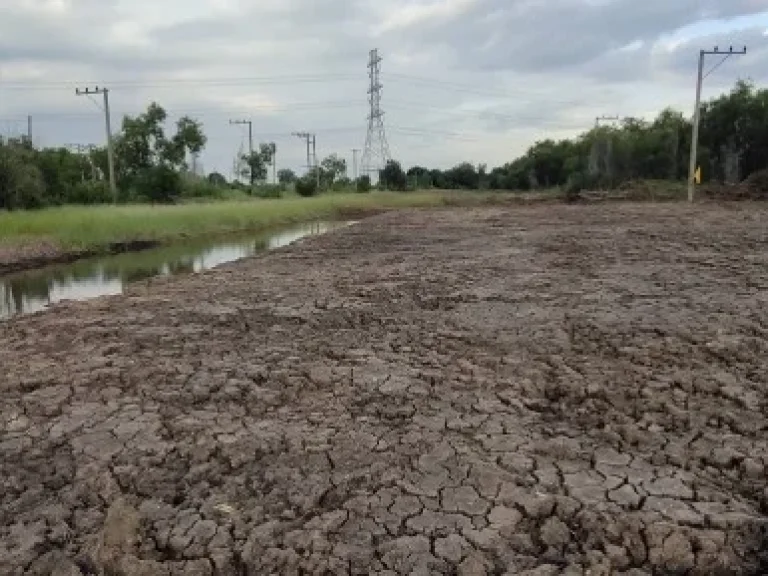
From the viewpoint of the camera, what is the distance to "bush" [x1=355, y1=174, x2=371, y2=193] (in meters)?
66.2

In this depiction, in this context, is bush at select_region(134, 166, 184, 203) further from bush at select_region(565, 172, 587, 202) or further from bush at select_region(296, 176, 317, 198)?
bush at select_region(565, 172, 587, 202)

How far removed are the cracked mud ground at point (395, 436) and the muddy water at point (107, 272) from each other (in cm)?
630

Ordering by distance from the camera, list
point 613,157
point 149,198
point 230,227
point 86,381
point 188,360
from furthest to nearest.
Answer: point 613,157 → point 149,198 → point 230,227 → point 188,360 → point 86,381

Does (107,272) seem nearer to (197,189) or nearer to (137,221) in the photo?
(137,221)

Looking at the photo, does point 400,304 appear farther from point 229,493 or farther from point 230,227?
point 230,227

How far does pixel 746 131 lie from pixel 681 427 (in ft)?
159

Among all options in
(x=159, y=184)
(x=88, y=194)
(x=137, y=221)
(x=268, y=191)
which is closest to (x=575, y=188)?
(x=268, y=191)

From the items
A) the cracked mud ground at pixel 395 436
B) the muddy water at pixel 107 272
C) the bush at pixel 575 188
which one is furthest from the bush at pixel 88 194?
the cracked mud ground at pixel 395 436

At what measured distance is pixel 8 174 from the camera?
32.8 meters

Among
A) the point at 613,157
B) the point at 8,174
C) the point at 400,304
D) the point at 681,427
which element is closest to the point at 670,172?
the point at 613,157

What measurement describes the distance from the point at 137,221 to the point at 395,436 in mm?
25096

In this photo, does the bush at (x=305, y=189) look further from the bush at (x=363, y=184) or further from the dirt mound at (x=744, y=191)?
the dirt mound at (x=744, y=191)

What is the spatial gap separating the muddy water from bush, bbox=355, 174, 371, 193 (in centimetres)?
3826

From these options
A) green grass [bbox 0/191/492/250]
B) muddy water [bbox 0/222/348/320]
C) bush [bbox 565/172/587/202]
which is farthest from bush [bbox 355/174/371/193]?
muddy water [bbox 0/222/348/320]
